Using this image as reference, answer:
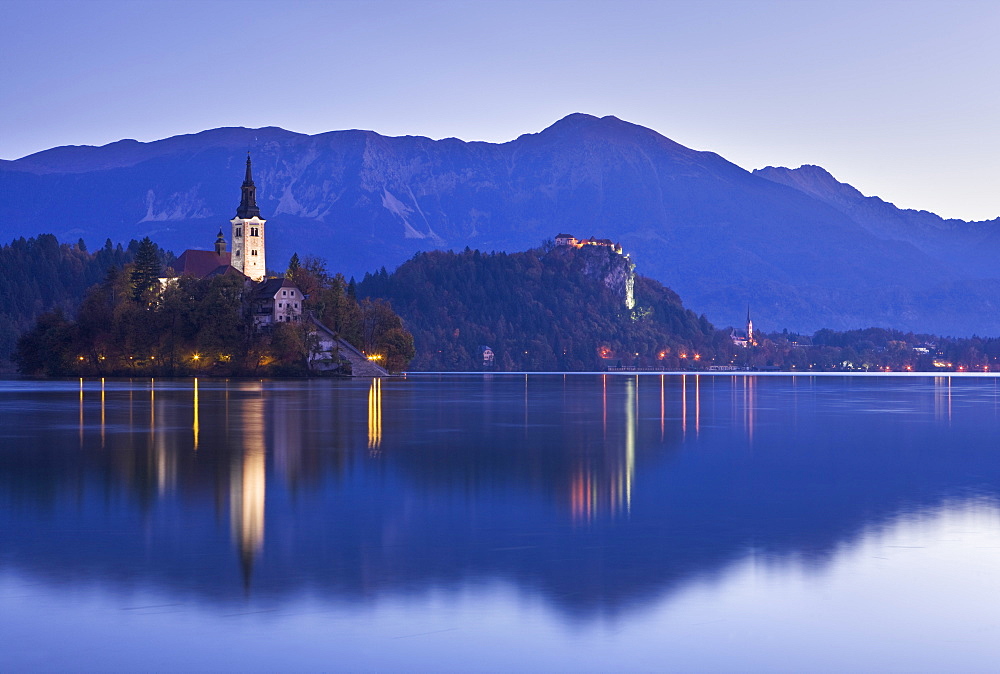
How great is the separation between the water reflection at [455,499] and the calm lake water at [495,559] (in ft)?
0.36

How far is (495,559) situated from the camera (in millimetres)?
17828

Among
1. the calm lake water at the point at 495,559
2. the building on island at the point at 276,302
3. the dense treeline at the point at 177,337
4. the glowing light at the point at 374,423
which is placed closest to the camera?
the calm lake water at the point at 495,559

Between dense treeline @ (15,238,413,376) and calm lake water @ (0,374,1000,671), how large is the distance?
127m

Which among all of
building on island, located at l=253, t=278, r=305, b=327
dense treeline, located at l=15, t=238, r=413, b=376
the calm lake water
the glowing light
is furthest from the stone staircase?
the calm lake water

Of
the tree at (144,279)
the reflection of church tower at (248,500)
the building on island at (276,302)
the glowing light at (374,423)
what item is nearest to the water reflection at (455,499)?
the reflection of church tower at (248,500)

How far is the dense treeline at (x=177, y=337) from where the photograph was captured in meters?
164

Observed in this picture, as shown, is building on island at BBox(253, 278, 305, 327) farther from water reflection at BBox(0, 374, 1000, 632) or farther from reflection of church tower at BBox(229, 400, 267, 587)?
reflection of church tower at BBox(229, 400, 267, 587)

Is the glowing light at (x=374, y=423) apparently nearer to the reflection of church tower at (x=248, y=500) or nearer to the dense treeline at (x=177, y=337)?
the reflection of church tower at (x=248, y=500)

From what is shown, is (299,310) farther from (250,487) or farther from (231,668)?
(231,668)

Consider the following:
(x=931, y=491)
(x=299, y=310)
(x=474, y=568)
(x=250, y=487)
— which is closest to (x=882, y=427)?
(x=931, y=491)

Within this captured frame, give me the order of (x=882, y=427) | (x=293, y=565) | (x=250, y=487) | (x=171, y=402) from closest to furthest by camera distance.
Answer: (x=293, y=565) → (x=250, y=487) → (x=882, y=427) → (x=171, y=402)

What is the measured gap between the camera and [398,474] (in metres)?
31.0

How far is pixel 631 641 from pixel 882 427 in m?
45.9

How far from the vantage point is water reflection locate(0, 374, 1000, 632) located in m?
16.9
